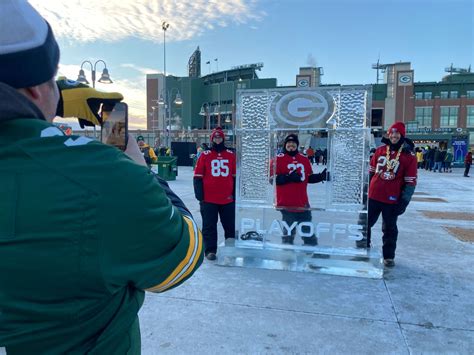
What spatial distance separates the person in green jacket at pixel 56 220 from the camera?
0.70m

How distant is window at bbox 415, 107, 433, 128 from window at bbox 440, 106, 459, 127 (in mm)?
1908

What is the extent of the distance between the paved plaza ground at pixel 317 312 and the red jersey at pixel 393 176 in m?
0.89

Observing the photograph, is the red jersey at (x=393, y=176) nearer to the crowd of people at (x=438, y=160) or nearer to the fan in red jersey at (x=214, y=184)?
the fan in red jersey at (x=214, y=184)

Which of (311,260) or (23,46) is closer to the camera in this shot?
(23,46)

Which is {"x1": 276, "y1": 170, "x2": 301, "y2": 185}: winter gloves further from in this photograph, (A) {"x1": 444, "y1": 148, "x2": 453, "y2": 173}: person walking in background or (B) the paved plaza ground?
(A) {"x1": 444, "y1": 148, "x2": 453, "y2": 173}: person walking in background

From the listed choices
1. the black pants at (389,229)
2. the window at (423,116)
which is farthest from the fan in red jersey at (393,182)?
the window at (423,116)

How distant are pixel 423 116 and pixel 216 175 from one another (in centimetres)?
5959

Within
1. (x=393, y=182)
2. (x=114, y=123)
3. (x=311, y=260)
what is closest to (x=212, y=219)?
(x=311, y=260)

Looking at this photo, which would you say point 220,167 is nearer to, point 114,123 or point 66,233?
point 114,123

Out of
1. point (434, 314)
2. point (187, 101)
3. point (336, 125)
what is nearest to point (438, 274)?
point (434, 314)

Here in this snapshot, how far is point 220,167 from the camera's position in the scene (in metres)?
5.05

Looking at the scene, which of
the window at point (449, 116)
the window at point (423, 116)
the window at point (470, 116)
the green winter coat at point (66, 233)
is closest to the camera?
the green winter coat at point (66, 233)

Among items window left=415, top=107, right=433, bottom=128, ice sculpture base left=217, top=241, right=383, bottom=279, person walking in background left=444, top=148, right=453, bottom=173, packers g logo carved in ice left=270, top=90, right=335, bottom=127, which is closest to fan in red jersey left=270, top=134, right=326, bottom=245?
ice sculpture base left=217, top=241, right=383, bottom=279

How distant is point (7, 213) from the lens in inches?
27.2
